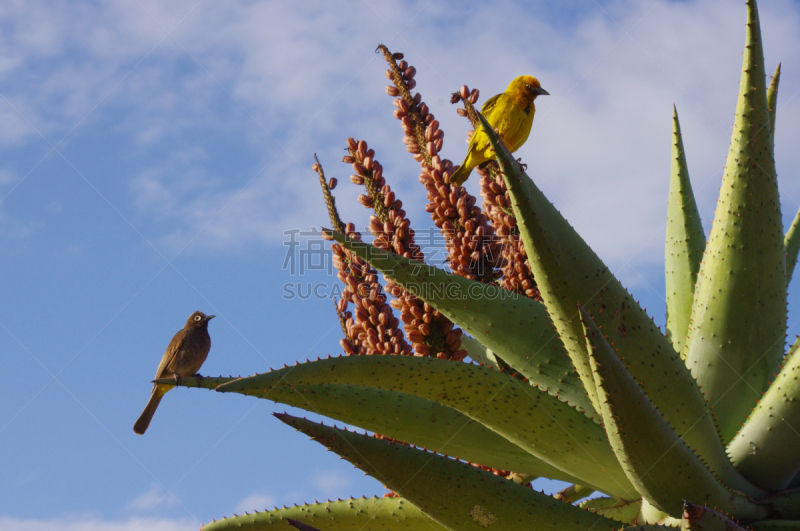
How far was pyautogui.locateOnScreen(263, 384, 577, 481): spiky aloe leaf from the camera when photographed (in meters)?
1.63

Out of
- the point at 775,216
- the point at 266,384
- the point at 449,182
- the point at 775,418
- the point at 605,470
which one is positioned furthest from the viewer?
the point at 449,182

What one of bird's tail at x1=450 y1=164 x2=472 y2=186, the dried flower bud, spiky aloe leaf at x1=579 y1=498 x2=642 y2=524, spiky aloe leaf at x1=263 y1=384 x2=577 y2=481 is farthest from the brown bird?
spiky aloe leaf at x1=579 y1=498 x2=642 y2=524

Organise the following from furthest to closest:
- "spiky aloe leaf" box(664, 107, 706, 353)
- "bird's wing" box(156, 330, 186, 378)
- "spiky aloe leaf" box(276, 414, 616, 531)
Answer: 1. "bird's wing" box(156, 330, 186, 378)
2. "spiky aloe leaf" box(664, 107, 706, 353)
3. "spiky aloe leaf" box(276, 414, 616, 531)

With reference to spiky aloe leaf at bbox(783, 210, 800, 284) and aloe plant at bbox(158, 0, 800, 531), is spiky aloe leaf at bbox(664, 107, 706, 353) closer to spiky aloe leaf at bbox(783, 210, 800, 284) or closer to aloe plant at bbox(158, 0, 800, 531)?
aloe plant at bbox(158, 0, 800, 531)

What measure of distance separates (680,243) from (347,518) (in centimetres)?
149

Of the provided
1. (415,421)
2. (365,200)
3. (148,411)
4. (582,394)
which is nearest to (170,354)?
(148,411)

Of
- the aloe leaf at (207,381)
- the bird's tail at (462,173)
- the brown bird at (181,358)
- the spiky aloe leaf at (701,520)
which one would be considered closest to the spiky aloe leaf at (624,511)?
the spiky aloe leaf at (701,520)

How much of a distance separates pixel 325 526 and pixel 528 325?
2.69 feet

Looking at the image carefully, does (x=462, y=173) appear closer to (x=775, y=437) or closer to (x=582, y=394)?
(x=582, y=394)

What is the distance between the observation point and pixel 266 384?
1480mm

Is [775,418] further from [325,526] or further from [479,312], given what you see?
[325,526]

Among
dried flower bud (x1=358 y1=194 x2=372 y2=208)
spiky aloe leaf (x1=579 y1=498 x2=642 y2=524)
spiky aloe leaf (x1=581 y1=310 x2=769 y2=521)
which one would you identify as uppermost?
dried flower bud (x1=358 y1=194 x2=372 y2=208)

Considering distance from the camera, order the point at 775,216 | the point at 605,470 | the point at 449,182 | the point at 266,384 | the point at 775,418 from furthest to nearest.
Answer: the point at 449,182, the point at 775,216, the point at 605,470, the point at 775,418, the point at 266,384

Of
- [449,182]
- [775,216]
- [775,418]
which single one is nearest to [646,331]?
[775,418]
